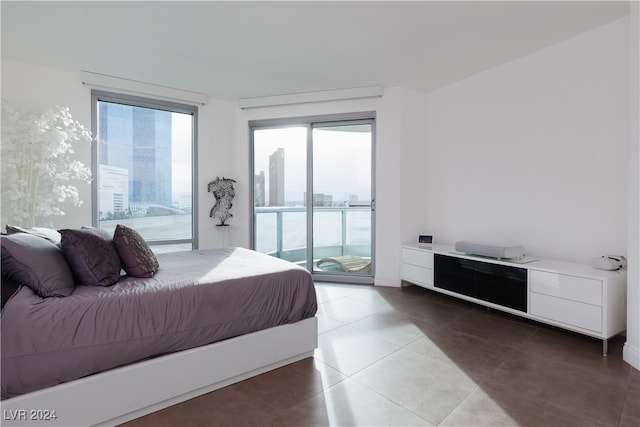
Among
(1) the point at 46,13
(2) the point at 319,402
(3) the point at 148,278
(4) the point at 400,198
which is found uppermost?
(1) the point at 46,13

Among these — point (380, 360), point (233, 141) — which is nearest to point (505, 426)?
point (380, 360)

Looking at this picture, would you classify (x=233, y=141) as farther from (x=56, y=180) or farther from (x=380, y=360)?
(x=380, y=360)

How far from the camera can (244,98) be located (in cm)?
451

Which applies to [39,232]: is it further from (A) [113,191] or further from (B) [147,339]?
(A) [113,191]

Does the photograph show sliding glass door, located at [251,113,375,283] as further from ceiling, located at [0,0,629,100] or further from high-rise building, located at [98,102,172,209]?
high-rise building, located at [98,102,172,209]

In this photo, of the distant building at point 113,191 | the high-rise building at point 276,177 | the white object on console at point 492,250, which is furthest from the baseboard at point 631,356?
the distant building at point 113,191

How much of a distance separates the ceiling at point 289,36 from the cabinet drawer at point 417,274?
223 centimetres

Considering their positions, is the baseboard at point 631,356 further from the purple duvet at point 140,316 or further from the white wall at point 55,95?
the white wall at point 55,95

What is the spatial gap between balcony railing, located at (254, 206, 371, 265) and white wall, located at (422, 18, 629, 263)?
39.6 inches

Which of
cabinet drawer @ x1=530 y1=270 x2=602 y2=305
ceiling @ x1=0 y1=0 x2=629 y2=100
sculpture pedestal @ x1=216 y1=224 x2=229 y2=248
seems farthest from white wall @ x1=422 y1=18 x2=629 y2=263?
sculpture pedestal @ x1=216 y1=224 x2=229 y2=248

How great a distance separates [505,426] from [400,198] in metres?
2.78

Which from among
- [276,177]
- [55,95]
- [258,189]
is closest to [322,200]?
[276,177]

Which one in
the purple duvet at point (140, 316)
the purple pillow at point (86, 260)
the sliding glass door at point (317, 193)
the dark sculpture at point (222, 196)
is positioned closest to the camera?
the purple duvet at point (140, 316)

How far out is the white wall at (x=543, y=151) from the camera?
2.61 m
